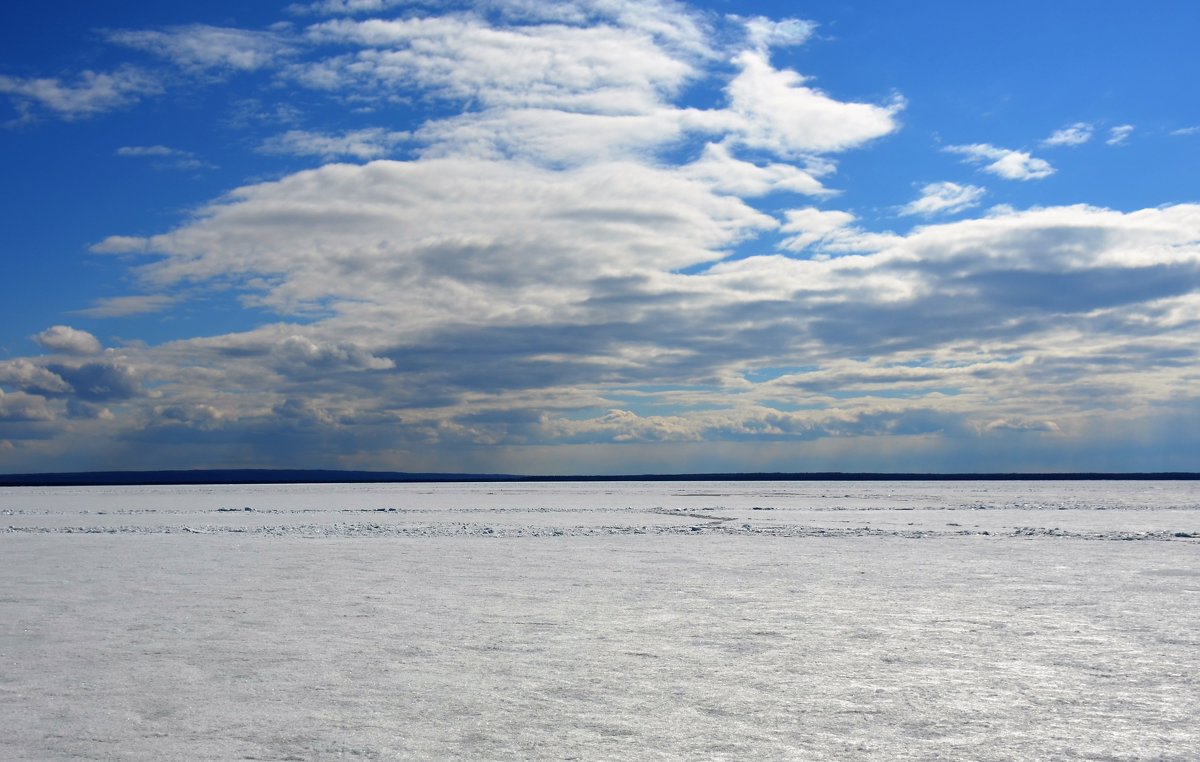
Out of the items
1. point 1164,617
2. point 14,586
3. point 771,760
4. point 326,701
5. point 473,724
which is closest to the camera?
point 771,760

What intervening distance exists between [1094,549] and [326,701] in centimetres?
1660

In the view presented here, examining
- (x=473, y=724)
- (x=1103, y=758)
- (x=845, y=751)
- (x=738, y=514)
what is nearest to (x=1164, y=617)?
(x=1103, y=758)

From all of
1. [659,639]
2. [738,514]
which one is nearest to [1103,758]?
[659,639]

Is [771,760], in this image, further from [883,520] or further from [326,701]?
[883,520]

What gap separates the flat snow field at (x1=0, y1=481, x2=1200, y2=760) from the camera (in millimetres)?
6086

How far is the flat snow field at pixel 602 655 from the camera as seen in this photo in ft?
20.0

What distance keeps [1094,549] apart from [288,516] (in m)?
24.0

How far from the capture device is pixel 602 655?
341 inches

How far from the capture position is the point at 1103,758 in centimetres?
563

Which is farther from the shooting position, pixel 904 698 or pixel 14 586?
pixel 14 586

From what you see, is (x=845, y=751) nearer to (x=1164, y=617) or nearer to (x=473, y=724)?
(x=473, y=724)

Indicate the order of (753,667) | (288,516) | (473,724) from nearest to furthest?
(473,724) < (753,667) < (288,516)

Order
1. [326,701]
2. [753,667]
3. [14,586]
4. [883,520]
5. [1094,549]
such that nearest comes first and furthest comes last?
[326,701] → [753,667] → [14,586] → [1094,549] → [883,520]

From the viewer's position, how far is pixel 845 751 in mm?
5793
